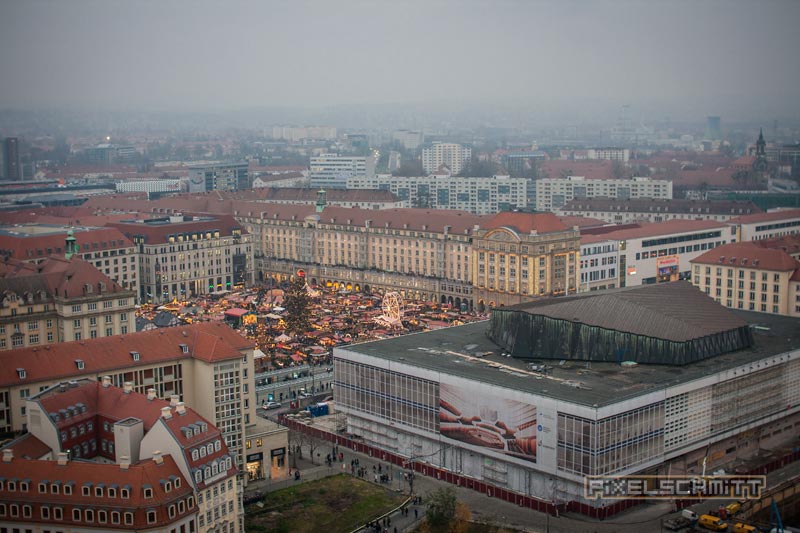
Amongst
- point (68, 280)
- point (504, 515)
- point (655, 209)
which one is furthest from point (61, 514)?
point (655, 209)

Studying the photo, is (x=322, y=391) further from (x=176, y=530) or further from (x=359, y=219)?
(x=359, y=219)

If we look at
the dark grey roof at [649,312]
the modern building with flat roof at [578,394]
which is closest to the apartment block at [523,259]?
the modern building with flat roof at [578,394]

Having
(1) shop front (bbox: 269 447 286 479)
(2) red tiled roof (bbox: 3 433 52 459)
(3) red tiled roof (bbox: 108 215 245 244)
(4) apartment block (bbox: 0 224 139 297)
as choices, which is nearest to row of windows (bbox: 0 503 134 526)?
(2) red tiled roof (bbox: 3 433 52 459)

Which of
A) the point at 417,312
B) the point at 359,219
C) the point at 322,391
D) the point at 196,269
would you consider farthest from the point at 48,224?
the point at 322,391

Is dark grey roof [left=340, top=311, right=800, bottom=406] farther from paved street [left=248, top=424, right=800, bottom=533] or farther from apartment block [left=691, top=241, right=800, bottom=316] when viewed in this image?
apartment block [left=691, top=241, right=800, bottom=316]

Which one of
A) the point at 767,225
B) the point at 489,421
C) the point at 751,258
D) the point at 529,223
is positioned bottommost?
the point at 489,421

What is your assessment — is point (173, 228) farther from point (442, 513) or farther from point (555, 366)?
point (442, 513)
